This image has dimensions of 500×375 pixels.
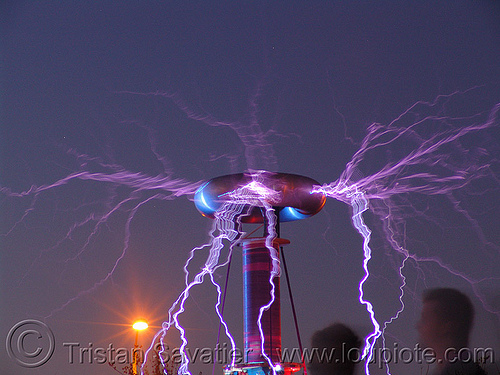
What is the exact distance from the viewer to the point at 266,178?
2131 cm

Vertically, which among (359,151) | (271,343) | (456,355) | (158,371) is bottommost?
(158,371)

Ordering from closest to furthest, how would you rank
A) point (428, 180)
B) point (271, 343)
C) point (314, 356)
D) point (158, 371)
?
point (158, 371), point (271, 343), point (428, 180), point (314, 356)

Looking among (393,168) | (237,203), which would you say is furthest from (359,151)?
(237,203)

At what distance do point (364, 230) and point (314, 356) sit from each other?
1940 centimetres

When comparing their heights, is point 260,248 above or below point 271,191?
below

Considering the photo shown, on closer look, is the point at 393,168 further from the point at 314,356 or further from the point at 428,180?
the point at 314,356

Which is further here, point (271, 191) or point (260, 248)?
point (260, 248)

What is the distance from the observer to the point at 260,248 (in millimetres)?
22203

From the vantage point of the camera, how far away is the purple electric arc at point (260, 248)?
2122 centimetres

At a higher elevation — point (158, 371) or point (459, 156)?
point (459, 156)

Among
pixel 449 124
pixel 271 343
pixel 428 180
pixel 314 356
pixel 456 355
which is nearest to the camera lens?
pixel 271 343

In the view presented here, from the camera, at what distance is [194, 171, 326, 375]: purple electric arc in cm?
2122

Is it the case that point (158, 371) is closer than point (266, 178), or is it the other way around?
point (158, 371)

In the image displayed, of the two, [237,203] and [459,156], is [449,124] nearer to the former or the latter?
[459,156]
